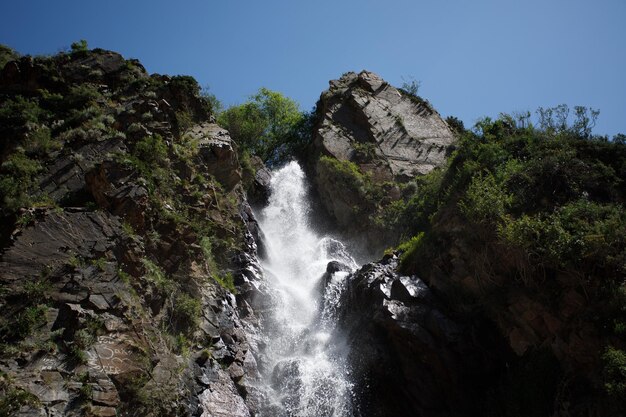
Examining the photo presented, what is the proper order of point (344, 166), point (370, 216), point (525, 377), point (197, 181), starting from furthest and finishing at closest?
1. point (344, 166)
2. point (370, 216)
3. point (197, 181)
4. point (525, 377)

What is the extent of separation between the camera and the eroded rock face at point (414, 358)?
45.8 ft

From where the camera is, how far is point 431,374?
1438cm

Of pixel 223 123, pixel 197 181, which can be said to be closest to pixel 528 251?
pixel 197 181

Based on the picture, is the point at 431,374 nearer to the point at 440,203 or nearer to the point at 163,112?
the point at 440,203

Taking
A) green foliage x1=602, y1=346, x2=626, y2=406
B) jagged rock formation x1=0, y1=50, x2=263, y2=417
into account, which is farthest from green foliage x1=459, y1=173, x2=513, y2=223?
jagged rock formation x1=0, y1=50, x2=263, y2=417

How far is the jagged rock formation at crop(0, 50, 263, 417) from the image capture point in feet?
34.9

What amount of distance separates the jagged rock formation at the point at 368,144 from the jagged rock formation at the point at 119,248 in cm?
792

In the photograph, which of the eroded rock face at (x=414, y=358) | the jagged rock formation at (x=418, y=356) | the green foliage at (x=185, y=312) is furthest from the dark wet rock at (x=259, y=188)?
the jagged rock formation at (x=418, y=356)

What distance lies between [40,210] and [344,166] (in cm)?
1979

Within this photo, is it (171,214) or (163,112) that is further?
(163,112)

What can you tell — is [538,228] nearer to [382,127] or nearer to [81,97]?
[81,97]

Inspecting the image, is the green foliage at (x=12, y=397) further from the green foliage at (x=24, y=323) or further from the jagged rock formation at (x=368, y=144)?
the jagged rock formation at (x=368, y=144)

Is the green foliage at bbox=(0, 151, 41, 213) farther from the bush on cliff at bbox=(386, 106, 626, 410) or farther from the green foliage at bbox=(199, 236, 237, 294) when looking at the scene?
the bush on cliff at bbox=(386, 106, 626, 410)

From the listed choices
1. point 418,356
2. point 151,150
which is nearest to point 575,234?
point 418,356
